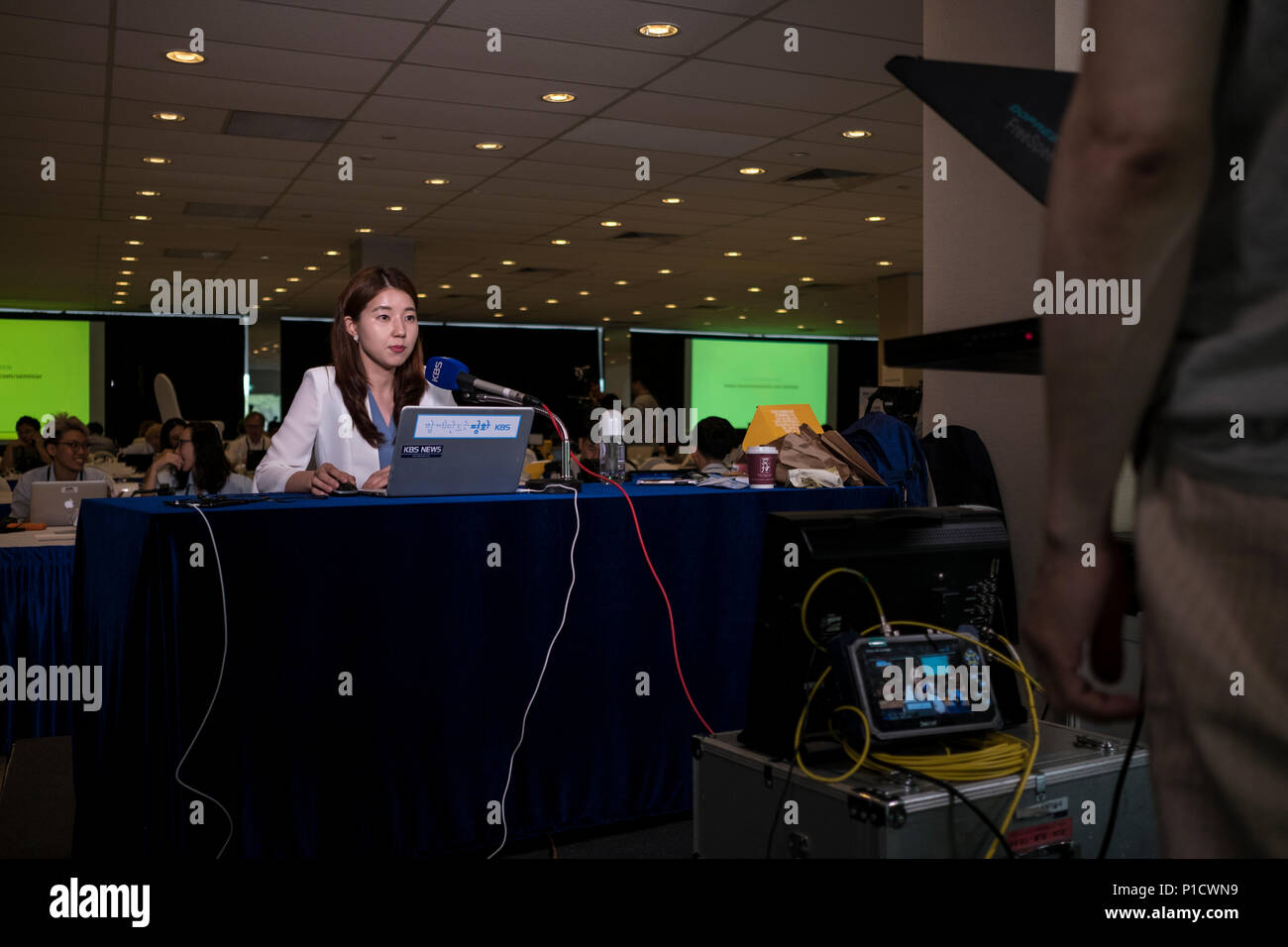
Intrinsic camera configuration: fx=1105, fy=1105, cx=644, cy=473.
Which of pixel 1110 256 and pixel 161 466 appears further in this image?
pixel 161 466

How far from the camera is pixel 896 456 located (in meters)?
3.48

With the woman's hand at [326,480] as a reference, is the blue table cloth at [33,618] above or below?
below

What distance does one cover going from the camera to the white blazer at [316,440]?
122 inches

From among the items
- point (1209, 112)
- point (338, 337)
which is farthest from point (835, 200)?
point (1209, 112)

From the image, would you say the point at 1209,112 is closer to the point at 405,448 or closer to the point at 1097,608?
the point at 1097,608

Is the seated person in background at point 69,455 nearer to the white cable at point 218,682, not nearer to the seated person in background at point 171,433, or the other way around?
the seated person in background at point 171,433

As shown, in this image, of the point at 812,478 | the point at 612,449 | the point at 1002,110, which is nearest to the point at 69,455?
the point at 612,449

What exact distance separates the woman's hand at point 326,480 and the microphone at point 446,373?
0.37 meters

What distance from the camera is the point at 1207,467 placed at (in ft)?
2.03

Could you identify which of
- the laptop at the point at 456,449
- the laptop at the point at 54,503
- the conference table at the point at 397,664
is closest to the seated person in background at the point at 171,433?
the laptop at the point at 54,503

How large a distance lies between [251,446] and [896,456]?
33.3ft

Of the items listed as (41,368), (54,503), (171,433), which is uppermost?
(41,368)

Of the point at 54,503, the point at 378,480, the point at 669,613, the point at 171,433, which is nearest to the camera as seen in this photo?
the point at 378,480

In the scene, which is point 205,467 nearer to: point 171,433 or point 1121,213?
point 171,433
